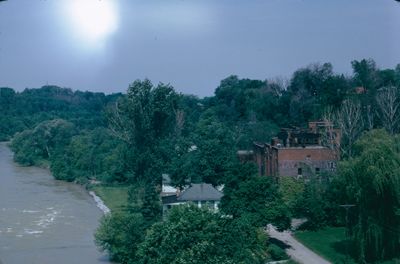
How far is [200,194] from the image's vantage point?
45.7 feet

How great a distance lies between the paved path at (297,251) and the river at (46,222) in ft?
11.5

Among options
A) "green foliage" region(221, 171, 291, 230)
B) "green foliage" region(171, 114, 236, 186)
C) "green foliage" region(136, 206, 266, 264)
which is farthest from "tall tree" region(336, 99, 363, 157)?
"green foliage" region(136, 206, 266, 264)

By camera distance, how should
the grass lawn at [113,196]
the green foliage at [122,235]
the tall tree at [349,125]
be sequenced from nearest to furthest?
the green foliage at [122,235]
the tall tree at [349,125]
the grass lawn at [113,196]

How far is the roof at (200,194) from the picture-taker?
13766 mm

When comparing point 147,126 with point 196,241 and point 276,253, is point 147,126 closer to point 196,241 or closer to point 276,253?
point 276,253

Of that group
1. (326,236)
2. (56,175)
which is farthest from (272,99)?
(326,236)

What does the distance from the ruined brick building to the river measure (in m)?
5.15

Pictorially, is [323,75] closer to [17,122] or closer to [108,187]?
[108,187]

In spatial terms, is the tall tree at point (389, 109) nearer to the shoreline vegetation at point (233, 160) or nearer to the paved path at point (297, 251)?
the shoreline vegetation at point (233, 160)

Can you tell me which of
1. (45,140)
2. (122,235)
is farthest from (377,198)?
(45,140)

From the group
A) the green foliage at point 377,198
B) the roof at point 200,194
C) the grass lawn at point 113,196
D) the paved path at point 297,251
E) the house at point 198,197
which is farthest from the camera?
the grass lawn at point 113,196

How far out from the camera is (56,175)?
23.7 meters

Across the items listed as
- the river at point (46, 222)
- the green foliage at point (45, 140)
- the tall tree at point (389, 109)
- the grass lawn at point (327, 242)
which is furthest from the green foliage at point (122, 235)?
the green foliage at point (45, 140)

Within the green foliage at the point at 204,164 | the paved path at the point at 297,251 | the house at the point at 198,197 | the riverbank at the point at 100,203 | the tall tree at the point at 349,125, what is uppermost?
the tall tree at the point at 349,125
